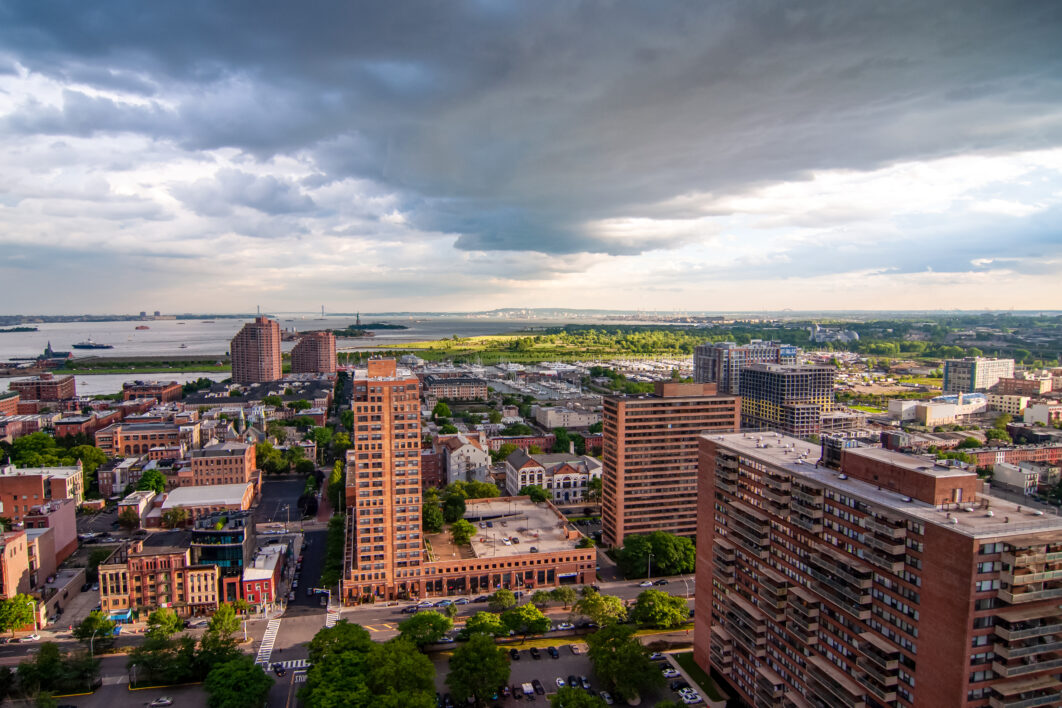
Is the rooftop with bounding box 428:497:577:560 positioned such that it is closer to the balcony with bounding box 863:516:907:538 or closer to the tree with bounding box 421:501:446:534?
the tree with bounding box 421:501:446:534


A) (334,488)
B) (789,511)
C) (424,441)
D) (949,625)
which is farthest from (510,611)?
(424,441)

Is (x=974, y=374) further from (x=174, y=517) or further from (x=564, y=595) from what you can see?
(x=174, y=517)

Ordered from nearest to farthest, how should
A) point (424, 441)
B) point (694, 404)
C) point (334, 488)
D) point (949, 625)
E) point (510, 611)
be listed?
point (949, 625) → point (510, 611) → point (694, 404) → point (334, 488) → point (424, 441)

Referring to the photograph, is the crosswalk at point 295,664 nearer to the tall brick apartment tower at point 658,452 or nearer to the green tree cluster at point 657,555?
the green tree cluster at point 657,555

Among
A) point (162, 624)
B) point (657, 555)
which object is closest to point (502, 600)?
point (657, 555)

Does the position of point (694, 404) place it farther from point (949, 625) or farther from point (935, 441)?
point (935, 441)

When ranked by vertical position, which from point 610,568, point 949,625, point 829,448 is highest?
point 829,448

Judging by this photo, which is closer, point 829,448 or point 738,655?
point 829,448
